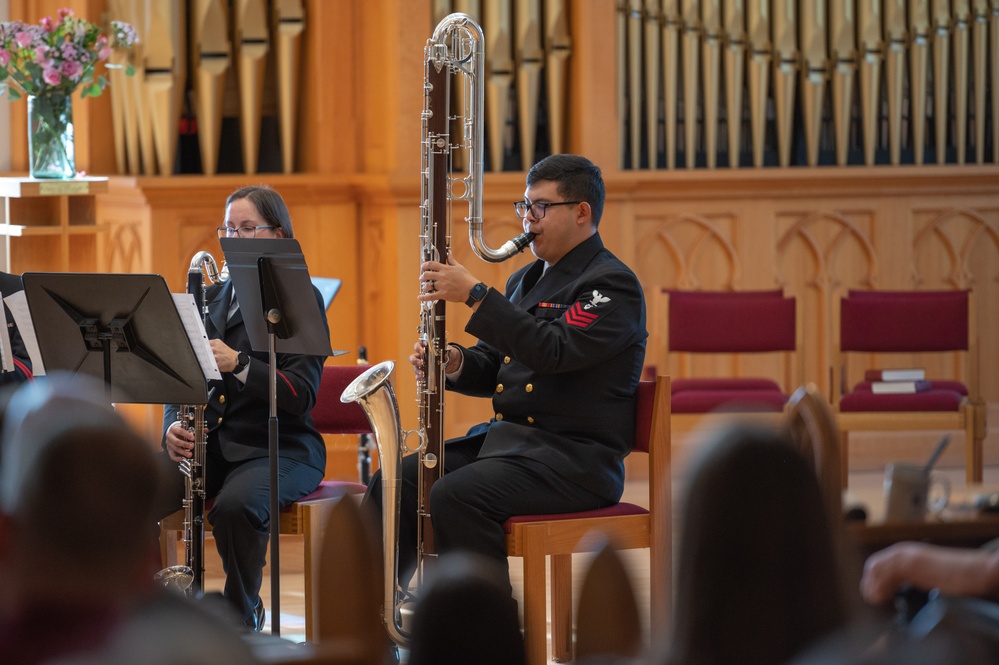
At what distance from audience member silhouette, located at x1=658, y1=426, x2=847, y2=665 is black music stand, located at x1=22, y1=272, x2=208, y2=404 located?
8.38 ft

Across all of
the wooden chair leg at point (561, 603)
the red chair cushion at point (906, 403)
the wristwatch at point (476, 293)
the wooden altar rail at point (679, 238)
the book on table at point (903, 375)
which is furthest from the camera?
the wooden altar rail at point (679, 238)

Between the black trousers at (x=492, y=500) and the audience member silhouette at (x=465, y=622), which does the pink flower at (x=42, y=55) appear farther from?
the audience member silhouette at (x=465, y=622)

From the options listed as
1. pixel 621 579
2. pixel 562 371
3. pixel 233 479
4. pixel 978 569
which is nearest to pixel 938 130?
pixel 562 371

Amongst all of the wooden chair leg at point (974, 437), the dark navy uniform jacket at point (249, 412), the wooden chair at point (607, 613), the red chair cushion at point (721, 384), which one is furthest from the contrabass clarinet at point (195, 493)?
the wooden chair leg at point (974, 437)

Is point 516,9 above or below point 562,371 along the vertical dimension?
above

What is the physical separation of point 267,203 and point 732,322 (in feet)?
8.35

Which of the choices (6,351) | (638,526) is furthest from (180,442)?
(638,526)

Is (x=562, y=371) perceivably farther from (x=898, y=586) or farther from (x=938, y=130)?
(x=938, y=130)

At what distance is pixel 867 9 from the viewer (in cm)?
650

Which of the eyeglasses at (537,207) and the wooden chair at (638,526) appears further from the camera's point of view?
the eyeglasses at (537,207)

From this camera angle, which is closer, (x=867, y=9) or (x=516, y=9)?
(x=516, y=9)

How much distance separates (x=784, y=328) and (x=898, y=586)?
177 inches

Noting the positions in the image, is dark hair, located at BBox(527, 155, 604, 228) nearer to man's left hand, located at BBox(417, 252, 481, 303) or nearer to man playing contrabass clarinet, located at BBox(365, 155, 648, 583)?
man playing contrabass clarinet, located at BBox(365, 155, 648, 583)

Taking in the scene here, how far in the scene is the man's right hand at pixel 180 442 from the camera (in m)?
3.62
